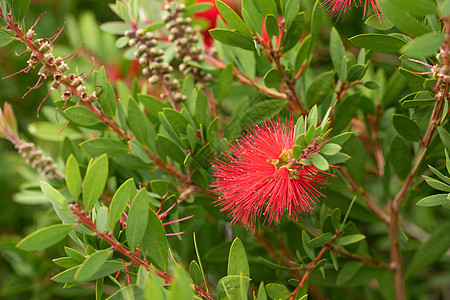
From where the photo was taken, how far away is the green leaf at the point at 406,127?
916 millimetres

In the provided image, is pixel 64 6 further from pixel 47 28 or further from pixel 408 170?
pixel 408 170

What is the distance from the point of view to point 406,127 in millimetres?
931

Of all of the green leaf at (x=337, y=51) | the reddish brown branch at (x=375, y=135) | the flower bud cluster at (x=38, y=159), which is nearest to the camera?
the green leaf at (x=337, y=51)

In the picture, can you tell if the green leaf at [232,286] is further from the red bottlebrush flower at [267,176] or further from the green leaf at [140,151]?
the green leaf at [140,151]

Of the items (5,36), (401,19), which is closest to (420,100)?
(401,19)

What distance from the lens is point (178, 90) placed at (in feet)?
3.37

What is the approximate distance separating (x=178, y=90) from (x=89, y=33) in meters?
0.75

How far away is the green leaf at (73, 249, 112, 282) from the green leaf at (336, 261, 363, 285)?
52 centimetres

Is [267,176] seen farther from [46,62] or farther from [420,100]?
[46,62]

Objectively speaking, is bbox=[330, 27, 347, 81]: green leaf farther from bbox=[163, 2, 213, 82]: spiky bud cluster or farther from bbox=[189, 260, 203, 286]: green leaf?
bbox=[189, 260, 203, 286]: green leaf

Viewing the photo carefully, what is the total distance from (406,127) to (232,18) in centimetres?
40

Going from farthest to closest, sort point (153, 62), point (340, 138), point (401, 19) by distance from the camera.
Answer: point (153, 62) → point (340, 138) → point (401, 19)

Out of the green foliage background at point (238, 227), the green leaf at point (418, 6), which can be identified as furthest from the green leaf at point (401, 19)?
the green foliage background at point (238, 227)

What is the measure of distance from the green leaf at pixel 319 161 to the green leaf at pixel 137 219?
0.26m
